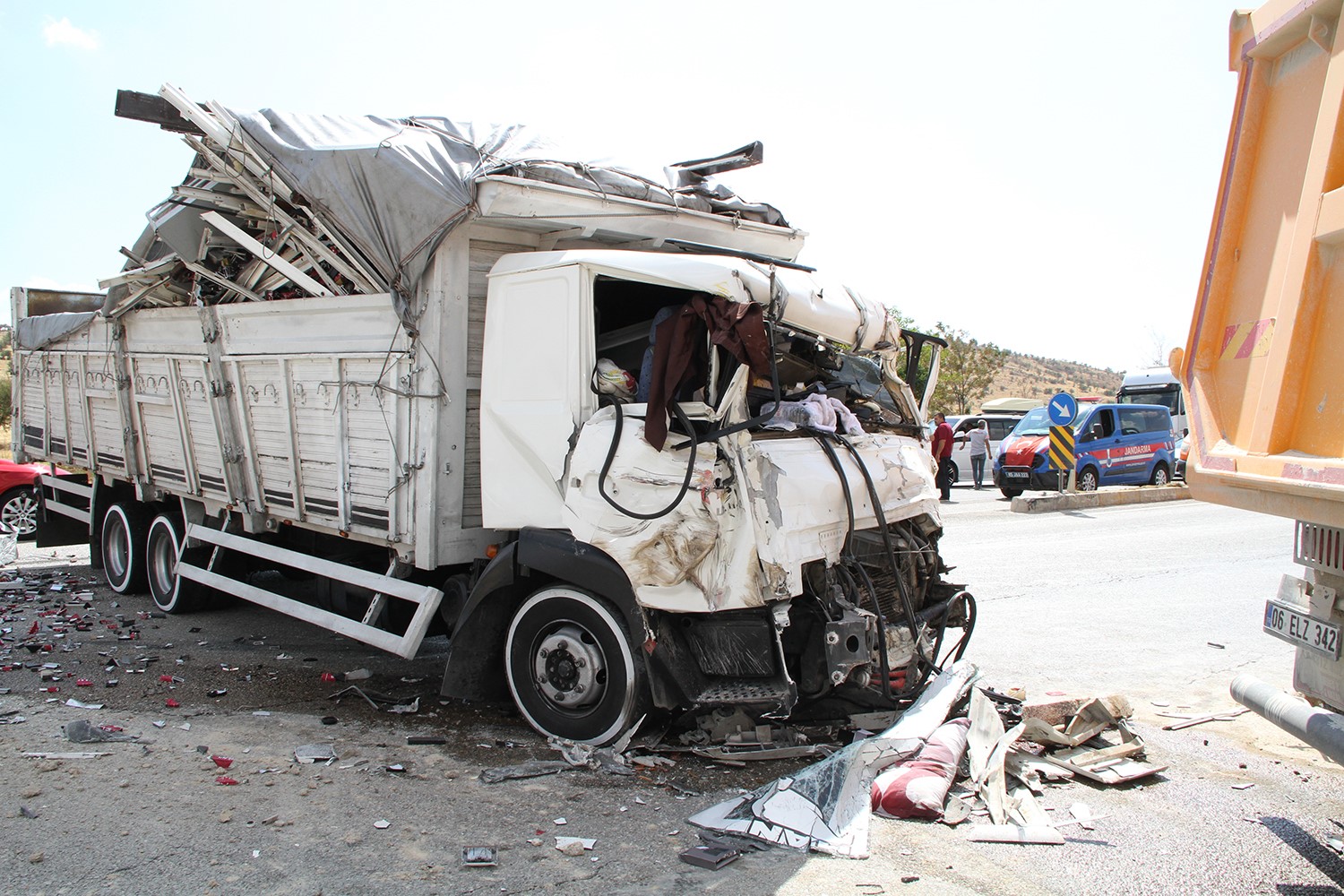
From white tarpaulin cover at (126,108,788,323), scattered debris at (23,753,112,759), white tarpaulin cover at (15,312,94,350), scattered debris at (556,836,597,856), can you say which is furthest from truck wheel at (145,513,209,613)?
scattered debris at (556,836,597,856)

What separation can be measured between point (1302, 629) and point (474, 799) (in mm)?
3318

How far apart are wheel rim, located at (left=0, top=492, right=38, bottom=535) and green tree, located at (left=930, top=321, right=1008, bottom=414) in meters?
33.0

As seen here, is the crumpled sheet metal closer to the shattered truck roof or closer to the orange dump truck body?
the orange dump truck body

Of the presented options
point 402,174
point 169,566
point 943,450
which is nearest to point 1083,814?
point 402,174

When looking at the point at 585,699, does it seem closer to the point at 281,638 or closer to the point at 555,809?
the point at 555,809

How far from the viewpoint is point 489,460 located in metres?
5.01

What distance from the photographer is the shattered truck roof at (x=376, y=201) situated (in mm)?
5012

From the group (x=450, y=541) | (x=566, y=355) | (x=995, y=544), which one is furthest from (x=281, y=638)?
(x=995, y=544)

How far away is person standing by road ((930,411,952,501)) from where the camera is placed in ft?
61.4

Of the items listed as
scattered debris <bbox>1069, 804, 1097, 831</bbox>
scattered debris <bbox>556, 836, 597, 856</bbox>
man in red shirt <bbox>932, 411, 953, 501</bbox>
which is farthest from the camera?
man in red shirt <bbox>932, 411, 953, 501</bbox>

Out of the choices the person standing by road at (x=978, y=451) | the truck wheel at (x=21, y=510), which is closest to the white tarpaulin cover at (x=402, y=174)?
the truck wheel at (x=21, y=510)

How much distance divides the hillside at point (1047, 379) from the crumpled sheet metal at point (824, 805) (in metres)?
61.0

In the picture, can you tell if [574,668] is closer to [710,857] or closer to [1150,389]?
[710,857]

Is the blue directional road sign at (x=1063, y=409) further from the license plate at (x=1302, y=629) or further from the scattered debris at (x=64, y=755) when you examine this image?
the scattered debris at (x=64, y=755)
